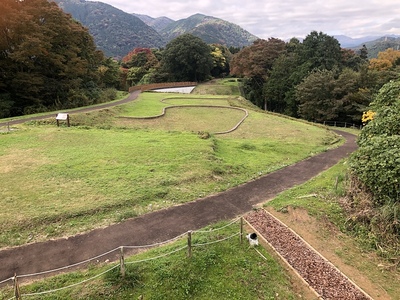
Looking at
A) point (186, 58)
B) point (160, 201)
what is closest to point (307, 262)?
point (160, 201)

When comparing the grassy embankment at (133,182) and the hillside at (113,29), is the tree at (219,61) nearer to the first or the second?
the grassy embankment at (133,182)

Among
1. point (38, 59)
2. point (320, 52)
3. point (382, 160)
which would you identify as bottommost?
point (382, 160)

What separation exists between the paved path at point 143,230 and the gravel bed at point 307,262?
1209 mm

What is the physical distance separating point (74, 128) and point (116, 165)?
730 cm

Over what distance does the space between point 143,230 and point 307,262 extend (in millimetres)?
4191

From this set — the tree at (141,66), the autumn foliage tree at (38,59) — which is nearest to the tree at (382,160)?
the autumn foliage tree at (38,59)

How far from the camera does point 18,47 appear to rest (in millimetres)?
21141

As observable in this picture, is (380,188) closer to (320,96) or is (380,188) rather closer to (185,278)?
(185,278)

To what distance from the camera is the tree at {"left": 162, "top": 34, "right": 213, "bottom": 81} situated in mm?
53500

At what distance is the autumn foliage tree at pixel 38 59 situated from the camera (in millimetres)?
20844

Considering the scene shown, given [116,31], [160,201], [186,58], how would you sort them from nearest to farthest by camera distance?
[160,201]
[186,58]
[116,31]

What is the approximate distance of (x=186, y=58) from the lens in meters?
54.0

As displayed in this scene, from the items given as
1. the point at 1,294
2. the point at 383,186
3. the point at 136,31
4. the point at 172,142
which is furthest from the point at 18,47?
the point at 136,31

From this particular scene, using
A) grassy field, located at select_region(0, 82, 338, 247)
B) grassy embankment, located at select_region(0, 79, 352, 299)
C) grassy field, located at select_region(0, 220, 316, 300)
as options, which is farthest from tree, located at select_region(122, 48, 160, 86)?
grassy field, located at select_region(0, 220, 316, 300)
